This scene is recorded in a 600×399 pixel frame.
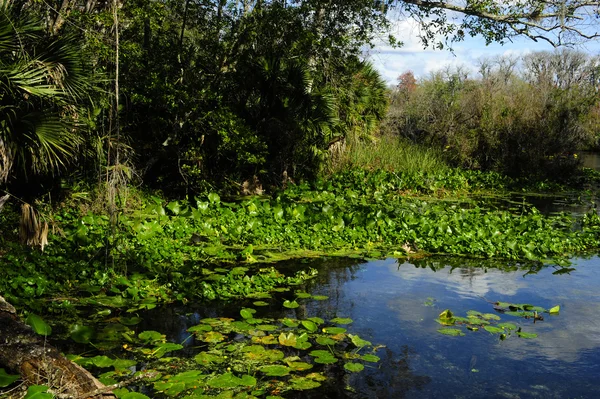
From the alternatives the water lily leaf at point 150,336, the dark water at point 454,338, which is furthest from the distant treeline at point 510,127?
the water lily leaf at point 150,336

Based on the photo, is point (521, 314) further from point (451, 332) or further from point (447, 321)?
point (451, 332)

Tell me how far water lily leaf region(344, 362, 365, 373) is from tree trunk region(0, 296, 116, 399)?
1754mm

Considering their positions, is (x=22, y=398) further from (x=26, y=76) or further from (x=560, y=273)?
(x=560, y=273)

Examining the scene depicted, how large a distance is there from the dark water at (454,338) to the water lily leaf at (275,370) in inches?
13.1

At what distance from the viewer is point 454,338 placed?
5477mm

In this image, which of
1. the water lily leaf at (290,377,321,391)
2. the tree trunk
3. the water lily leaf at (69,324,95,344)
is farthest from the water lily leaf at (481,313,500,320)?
the tree trunk

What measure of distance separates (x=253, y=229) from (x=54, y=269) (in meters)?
3.06

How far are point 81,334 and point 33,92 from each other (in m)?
3.22

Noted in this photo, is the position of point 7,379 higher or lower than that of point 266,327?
higher

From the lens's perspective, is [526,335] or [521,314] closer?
[526,335]

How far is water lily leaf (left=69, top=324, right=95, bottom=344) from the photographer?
4.94m

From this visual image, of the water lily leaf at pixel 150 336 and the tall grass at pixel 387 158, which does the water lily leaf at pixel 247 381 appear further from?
the tall grass at pixel 387 158

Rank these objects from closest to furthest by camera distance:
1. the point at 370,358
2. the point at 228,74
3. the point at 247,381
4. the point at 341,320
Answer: the point at 247,381, the point at 370,358, the point at 341,320, the point at 228,74

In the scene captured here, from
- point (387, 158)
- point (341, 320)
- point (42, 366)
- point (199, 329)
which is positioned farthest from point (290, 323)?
point (387, 158)
